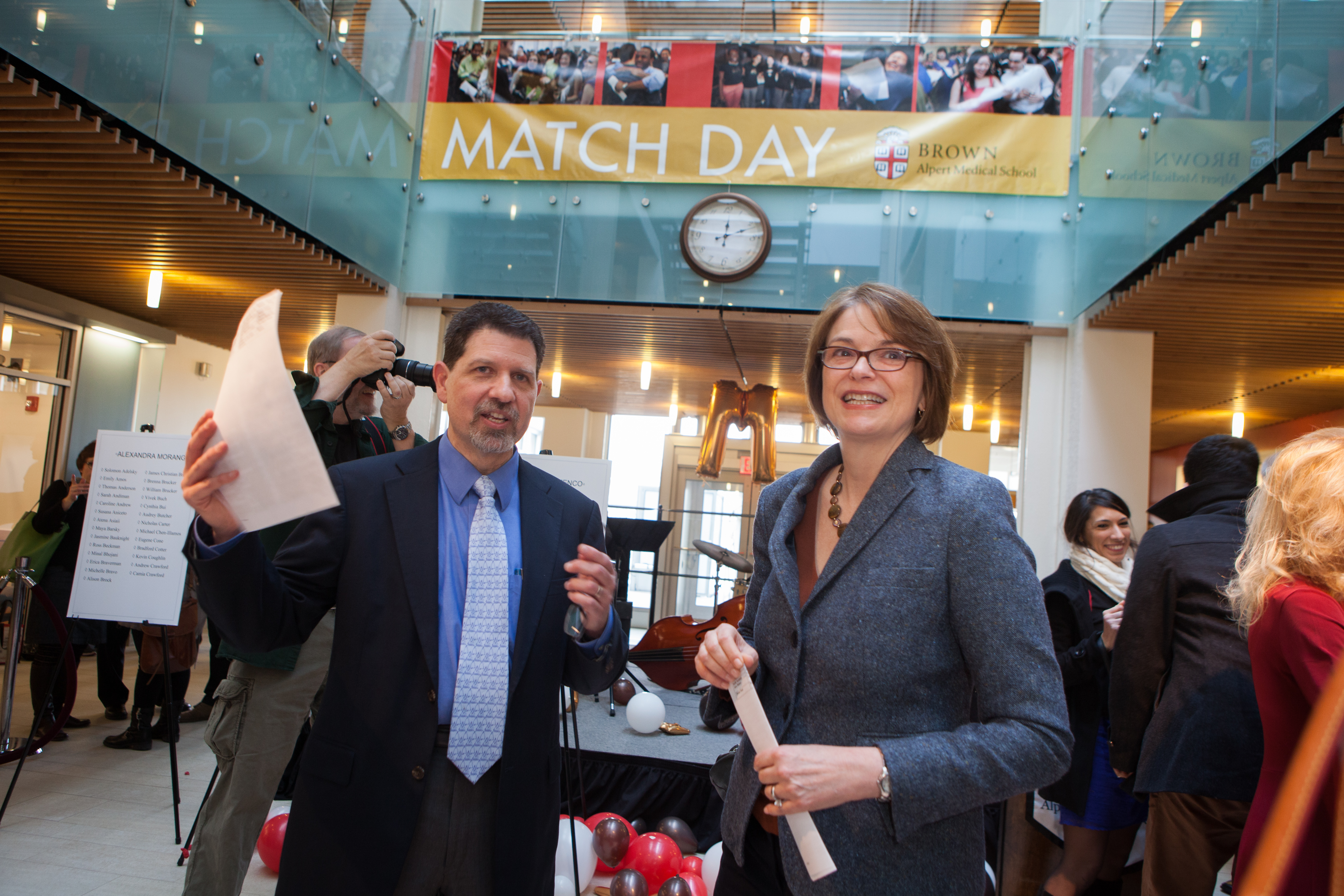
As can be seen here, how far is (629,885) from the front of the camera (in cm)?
256

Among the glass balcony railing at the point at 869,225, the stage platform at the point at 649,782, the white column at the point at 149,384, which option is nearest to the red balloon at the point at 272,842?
the stage platform at the point at 649,782

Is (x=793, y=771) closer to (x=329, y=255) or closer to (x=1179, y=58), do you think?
(x=1179, y=58)

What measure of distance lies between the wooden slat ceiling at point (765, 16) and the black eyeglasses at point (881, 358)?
8.67 m

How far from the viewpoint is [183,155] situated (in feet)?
13.0

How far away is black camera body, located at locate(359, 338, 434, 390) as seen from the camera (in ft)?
7.09

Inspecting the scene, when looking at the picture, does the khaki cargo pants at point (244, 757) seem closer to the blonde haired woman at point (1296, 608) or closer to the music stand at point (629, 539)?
the blonde haired woman at point (1296, 608)

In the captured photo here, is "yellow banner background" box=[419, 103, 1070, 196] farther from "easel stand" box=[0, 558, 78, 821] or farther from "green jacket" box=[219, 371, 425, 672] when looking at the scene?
"green jacket" box=[219, 371, 425, 672]

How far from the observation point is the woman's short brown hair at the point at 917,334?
1164mm

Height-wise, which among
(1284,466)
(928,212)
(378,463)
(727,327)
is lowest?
(378,463)

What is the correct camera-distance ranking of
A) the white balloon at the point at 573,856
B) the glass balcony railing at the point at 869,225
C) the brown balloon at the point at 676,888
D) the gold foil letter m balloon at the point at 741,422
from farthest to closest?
the gold foil letter m balloon at the point at 741,422 < the glass balcony railing at the point at 869,225 < the white balloon at the point at 573,856 < the brown balloon at the point at 676,888

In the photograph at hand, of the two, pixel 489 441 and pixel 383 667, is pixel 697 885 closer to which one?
pixel 383 667

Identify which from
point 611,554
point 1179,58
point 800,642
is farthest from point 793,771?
point 1179,58

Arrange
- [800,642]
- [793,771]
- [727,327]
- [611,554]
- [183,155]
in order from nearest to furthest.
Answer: [793,771] < [800,642] < [183,155] < [611,554] < [727,327]

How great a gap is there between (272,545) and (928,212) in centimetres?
513
